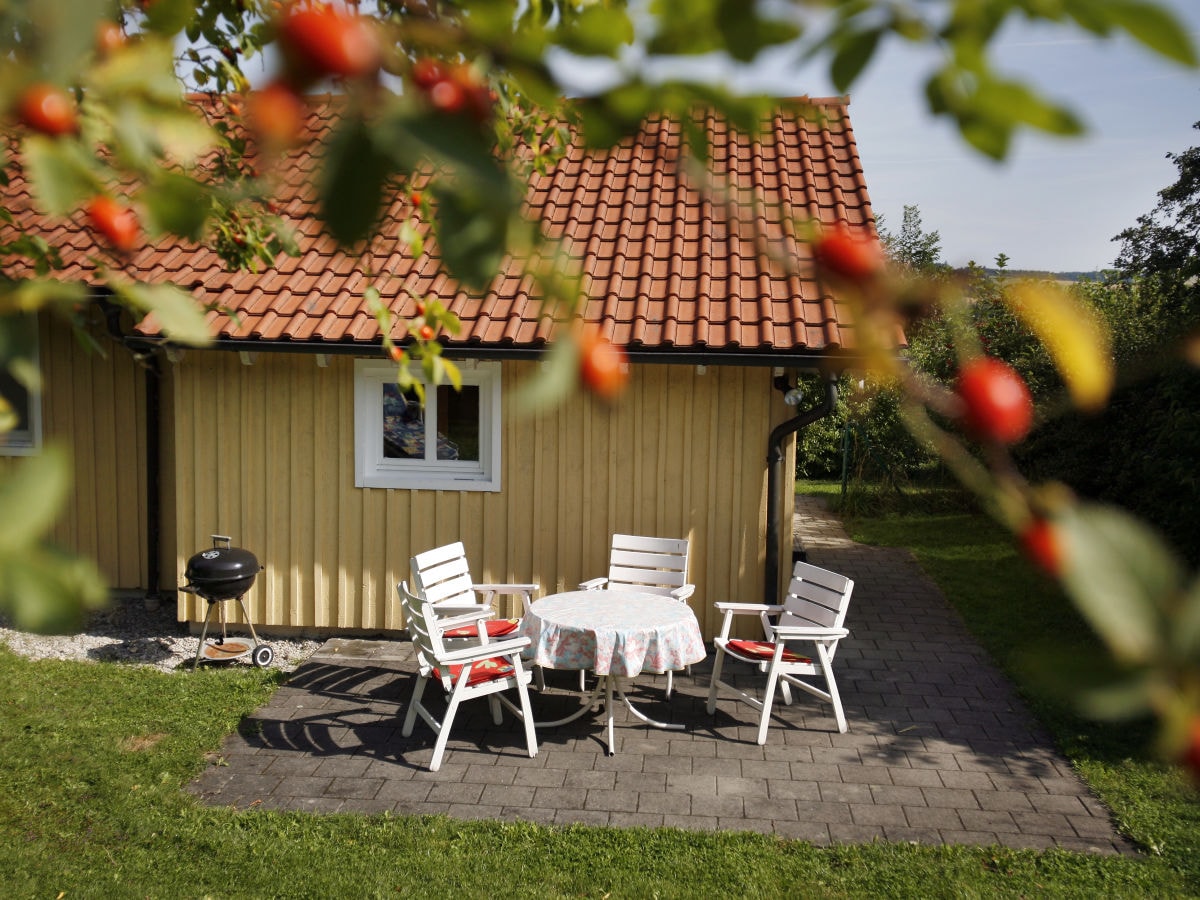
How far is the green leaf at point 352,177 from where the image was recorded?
Answer: 2.01ft

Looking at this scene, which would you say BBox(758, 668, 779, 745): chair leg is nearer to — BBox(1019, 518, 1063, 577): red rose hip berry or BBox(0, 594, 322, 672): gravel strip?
BBox(0, 594, 322, 672): gravel strip

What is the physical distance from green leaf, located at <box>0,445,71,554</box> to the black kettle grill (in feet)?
22.4

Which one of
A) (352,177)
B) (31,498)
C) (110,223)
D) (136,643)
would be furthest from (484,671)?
(352,177)

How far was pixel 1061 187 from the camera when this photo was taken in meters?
1.00

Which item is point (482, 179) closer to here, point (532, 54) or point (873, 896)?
point (532, 54)

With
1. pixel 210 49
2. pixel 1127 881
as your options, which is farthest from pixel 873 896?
pixel 210 49

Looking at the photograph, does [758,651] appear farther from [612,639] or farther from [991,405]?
[991,405]

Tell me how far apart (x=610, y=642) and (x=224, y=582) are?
10.6ft

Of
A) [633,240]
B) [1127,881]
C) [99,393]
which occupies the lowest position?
[1127,881]

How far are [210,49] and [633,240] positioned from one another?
14.6ft

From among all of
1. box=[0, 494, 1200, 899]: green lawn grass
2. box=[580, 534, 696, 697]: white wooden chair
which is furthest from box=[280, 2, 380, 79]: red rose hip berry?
box=[580, 534, 696, 697]: white wooden chair

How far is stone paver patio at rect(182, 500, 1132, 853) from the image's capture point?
15.9ft

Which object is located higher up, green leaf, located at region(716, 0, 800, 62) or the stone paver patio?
green leaf, located at region(716, 0, 800, 62)

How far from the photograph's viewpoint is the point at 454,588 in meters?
6.88
